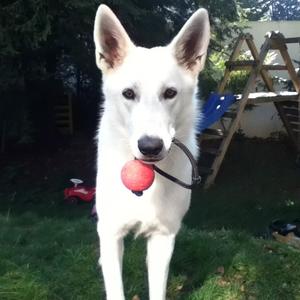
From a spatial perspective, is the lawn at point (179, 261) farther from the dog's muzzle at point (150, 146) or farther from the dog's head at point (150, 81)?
the dog's muzzle at point (150, 146)

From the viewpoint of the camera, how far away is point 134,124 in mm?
2422

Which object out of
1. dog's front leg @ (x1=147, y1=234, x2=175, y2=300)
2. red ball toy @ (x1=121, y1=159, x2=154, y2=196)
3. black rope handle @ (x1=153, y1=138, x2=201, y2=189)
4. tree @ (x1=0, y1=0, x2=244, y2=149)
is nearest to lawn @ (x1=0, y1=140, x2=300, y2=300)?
dog's front leg @ (x1=147, y1=234, x2=175, y2=300)

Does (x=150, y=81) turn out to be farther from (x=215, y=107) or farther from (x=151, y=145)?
(x=215, y=107)

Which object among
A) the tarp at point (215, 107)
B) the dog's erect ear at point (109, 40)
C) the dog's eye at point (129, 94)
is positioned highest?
the dog's erect ear at point (109, 40)

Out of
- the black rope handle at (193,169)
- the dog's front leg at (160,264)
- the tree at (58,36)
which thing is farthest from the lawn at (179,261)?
the tree at (58,36)

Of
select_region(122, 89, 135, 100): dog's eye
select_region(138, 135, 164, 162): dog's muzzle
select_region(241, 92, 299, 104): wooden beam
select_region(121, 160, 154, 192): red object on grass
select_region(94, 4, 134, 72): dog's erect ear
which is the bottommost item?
select_region(241, 92, 299, 104): wooden beam

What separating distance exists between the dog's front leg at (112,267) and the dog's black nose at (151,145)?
727 millimetres

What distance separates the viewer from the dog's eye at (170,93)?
2.52m

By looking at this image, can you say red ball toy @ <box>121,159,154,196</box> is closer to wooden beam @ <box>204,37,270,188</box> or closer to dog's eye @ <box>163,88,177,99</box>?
dog's eye @ <box>163,88,177,99</box>

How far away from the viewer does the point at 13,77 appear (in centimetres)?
673

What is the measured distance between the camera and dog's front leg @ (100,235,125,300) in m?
2.75

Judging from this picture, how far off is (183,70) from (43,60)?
5392mm

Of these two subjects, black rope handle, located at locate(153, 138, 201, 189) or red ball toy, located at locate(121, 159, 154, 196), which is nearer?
red ball toy, located at locate(121, 159, 154, 196)

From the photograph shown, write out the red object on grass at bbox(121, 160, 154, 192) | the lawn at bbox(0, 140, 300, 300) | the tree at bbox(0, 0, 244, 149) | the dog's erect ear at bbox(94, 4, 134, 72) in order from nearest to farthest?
the red object on grass at bbox(121, 160, 154, 192) < the dog's erect ear at bbox(94, 4, 134, 72) < the lawn at bbox(0, 140, 300, 300) < the tree at bbox(0, 0, 244, 149)
